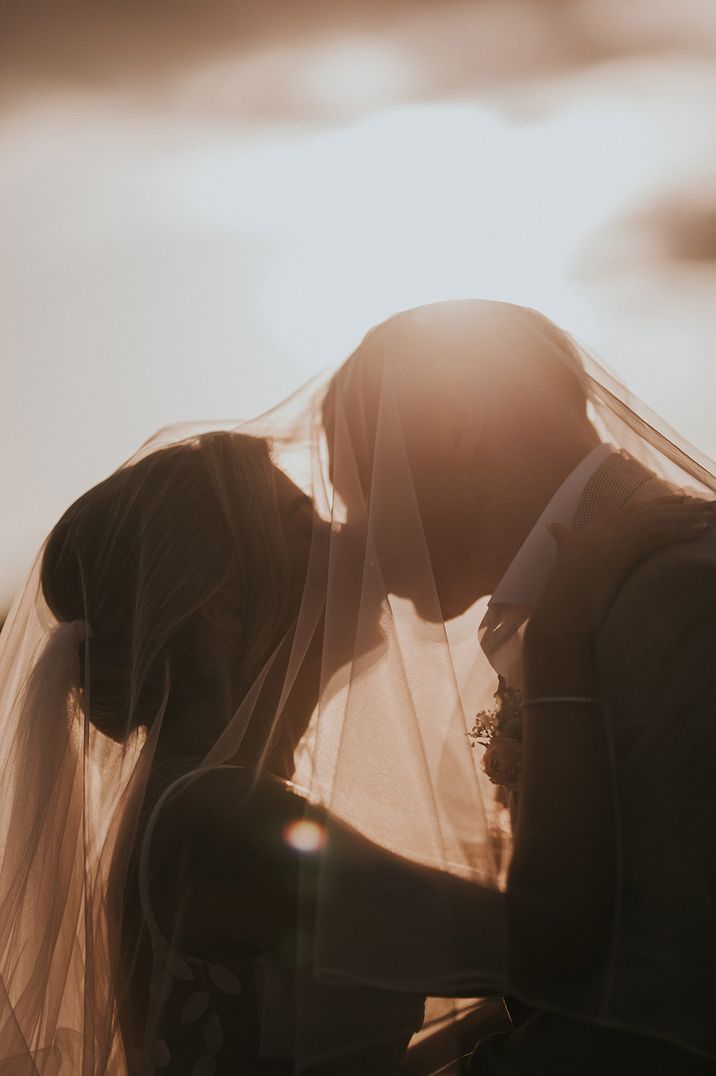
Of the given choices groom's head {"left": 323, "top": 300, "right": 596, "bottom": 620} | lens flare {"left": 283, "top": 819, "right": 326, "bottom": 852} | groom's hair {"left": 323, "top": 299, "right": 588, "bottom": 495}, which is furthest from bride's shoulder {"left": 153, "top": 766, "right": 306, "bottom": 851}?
groom's hair {"left": 323, "top": 299, "right": 588, "bottom": 495}

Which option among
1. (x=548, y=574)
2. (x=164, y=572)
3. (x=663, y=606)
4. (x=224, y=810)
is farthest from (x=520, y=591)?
(x=164, y=572)

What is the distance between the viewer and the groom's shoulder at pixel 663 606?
2.18 metres

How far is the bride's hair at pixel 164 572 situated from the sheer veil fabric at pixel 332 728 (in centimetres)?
1

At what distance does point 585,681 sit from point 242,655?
3.88ft

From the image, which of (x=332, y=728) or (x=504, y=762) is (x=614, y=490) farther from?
(x=332, y=728)

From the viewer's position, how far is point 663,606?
7.22 ft

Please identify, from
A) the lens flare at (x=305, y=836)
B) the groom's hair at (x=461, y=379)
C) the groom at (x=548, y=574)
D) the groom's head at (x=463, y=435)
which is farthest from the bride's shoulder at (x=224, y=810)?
the groom's hair at (x=461, y=379)

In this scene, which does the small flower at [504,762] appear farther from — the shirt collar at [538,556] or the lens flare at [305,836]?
the lens flare at [305,836]

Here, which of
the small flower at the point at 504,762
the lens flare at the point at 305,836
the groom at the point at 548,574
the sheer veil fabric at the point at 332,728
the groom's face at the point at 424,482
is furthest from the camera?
the groom's face at the point at 424,482

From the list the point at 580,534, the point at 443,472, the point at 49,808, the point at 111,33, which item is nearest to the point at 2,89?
the point at 111,33

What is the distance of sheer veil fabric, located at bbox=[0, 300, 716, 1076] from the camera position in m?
2.17

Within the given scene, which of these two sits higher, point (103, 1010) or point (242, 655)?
point (242, 655)

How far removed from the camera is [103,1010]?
2.70 m

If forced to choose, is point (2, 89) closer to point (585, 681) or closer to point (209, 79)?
point (209, 79)
